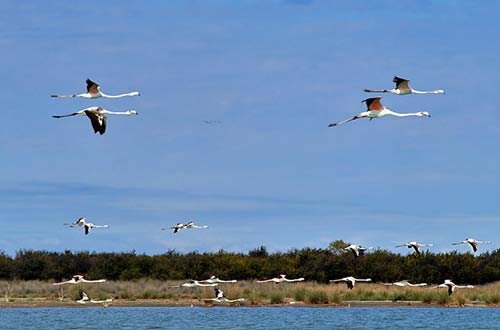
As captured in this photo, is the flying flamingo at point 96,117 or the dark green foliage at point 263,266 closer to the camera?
the flying flamingo at point 96,117

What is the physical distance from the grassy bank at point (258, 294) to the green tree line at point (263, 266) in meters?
3.45

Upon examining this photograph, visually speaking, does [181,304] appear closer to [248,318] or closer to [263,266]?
[248,318]

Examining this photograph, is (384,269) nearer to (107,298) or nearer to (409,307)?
(409,307)

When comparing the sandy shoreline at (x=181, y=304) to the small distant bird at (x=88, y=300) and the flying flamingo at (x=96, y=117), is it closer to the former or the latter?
the small distant bird at (x=88, y=300)

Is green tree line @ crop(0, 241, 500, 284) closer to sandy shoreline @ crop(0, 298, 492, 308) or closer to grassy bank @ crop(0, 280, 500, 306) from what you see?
grassy bank @ crop(0, 280, 500, 306)

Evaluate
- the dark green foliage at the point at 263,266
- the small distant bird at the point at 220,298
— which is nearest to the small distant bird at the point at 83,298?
the small distant bird at the point at 220,298

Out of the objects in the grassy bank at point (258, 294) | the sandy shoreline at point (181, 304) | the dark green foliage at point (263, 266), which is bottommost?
the sandy shoreline at point (181, 304)

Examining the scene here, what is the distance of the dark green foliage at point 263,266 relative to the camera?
6312cm

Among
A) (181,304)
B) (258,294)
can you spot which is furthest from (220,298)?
(258,294)

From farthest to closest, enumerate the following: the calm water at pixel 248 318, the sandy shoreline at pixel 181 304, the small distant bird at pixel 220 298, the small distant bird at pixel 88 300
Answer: the sandy shoreline at pixel 181 304 < the small distant bird at pixel 88 300 < the small distant bird at pixel 220 298 < the calm water at pixel 248 318

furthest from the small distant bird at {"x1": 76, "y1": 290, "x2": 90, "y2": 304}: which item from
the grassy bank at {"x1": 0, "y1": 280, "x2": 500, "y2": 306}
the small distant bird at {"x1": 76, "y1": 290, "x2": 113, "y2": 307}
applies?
the grassy bank at {"x1": 0, "y1": 280, "x2": 500, "y2": 306}

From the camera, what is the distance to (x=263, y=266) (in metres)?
65.7

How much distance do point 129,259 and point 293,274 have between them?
904 cm

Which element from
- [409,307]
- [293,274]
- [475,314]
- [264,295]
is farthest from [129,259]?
[475,314]
